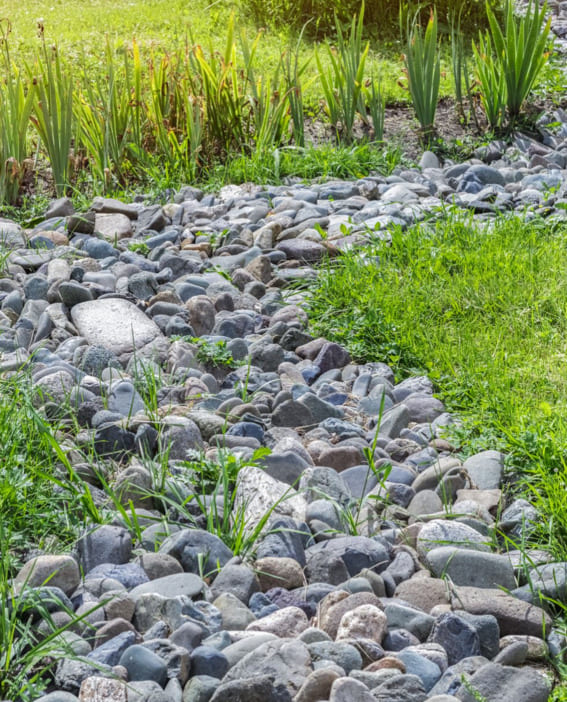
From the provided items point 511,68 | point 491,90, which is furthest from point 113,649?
point 511,68

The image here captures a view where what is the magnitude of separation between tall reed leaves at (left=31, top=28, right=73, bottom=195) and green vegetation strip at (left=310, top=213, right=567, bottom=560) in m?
1.97

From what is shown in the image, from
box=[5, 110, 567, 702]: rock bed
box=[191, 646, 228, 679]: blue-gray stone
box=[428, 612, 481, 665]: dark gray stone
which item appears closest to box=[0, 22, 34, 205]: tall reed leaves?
box=[5, 110, 567, 702]: rock bed

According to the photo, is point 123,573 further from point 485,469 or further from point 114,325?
point 114,325

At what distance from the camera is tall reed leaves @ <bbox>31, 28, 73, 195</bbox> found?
16.6 feet

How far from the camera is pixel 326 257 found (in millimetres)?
4223

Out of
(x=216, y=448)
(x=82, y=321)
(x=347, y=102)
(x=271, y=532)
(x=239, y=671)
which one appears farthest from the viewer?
(x=347, y=102)

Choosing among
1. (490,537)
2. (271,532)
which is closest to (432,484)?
(490,537)

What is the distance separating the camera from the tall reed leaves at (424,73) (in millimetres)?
5844

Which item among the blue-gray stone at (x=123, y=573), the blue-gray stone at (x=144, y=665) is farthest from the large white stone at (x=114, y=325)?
the blue-gray stone at (x=144, y=665)

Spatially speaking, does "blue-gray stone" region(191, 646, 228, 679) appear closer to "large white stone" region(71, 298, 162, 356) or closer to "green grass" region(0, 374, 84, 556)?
"green grass" region(0, 374, 84, 556)

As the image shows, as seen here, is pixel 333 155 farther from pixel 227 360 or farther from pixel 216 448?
pixel 216 448

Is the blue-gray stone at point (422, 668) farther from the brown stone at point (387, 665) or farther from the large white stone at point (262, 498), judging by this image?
the large white stone at point (262, 498)

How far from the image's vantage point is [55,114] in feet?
16.7

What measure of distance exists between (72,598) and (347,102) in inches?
175
